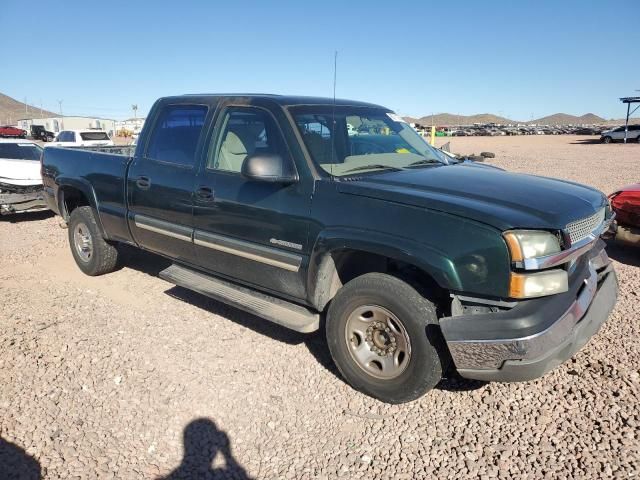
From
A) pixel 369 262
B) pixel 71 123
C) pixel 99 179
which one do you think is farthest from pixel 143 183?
pixel 71 123

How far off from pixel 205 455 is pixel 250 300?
1.30 metres

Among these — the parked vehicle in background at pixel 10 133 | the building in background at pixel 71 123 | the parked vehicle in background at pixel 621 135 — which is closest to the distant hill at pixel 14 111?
the building in background at pixel 71 123

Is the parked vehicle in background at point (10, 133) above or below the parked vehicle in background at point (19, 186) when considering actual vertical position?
above

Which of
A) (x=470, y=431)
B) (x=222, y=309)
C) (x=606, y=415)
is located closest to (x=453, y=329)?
(x=470, y=431)

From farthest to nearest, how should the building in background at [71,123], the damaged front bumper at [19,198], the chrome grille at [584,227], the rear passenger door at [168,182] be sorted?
1. the building in background at [71,123]
2. the damaged front bumper at [19,198]
3. the rear passenger door at [168,182]
4. the chrome grille at [584,227]

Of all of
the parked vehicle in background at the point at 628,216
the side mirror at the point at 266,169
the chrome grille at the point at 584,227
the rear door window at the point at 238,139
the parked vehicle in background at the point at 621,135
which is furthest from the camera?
the parked vehicle in background at the point at 621,135

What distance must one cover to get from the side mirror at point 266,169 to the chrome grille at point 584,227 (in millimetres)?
1750

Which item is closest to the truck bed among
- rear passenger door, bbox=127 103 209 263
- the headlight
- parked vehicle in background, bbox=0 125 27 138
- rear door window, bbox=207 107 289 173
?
rear passenger door, bbox=127 103 209 263

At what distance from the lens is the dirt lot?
2656mm

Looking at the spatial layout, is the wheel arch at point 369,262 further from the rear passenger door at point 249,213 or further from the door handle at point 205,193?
the door handle at point 205,193

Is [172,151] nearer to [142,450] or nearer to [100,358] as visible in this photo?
[100,358]

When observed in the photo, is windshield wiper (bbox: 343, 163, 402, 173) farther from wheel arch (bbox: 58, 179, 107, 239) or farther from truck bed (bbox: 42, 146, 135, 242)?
wheel arch (bbox: 58, 179, 107, 239)

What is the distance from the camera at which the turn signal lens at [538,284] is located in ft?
8.44

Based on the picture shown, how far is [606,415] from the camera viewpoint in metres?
2.98
